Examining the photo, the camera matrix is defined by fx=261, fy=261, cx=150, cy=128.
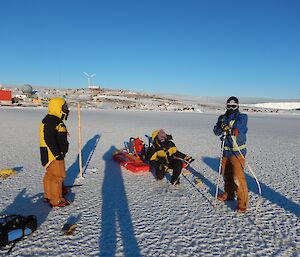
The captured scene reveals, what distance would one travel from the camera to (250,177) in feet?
23.8

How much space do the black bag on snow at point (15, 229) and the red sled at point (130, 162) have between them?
3.52 metres

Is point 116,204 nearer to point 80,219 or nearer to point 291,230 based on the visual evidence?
point 80,219

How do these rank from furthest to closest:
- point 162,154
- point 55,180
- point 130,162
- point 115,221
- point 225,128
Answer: point 130,162
point 162,154
point 55,180
point 225,128
point 115,221

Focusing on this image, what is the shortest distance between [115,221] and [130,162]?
3233mm

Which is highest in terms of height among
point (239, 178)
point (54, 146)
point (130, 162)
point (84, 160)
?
point (54, 146)

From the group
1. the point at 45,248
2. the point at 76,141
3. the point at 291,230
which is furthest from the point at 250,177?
the point at 76,141

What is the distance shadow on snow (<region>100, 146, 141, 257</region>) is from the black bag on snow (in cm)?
110

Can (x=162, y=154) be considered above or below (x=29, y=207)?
above

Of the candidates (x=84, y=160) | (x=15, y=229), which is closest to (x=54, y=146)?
(x=15, y=229)

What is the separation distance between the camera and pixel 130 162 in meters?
7.70

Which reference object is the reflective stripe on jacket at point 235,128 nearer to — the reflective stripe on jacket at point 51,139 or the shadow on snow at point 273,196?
the shadow on snow at point 273,196

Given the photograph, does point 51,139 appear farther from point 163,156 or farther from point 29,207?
point 163,156

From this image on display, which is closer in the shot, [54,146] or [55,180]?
[54,146]

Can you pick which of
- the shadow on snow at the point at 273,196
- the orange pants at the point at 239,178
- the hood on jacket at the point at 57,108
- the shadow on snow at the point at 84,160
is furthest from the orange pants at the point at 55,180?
the shadow on snow at the point at 273,196
